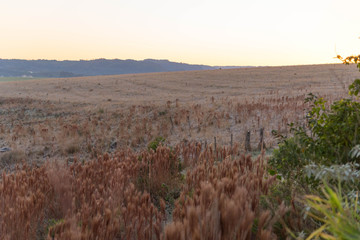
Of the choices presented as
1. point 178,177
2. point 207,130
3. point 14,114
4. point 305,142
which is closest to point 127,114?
point 207,130

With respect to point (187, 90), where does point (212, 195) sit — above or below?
above

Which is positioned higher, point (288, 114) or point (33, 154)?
point (288, 114)

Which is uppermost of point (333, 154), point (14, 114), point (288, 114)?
point (333, 154)

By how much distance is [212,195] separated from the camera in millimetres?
1797

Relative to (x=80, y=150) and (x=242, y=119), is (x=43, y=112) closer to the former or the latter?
(x=80, y=150)

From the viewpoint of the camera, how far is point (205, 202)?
185cm

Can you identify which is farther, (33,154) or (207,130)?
(207,130)

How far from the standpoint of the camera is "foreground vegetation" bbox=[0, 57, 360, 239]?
1.60 metres

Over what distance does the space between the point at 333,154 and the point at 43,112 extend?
1999 centimetres

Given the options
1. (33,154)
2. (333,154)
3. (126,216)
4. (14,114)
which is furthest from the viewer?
(14,114)

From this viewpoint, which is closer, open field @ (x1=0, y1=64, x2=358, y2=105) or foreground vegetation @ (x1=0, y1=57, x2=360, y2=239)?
foreground vegetation @ (x1=0, y1=57, x2=360, y2=239)

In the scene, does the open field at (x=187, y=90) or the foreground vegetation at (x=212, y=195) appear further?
the open field at (x=187, y=90)

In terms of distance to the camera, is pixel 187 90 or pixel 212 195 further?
pixel 187 90

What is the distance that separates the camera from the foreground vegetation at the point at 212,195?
5.24ft
